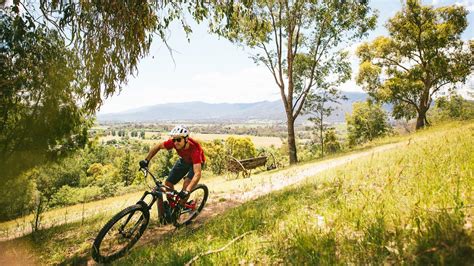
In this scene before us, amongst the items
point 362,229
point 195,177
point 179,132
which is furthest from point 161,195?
point 362,229

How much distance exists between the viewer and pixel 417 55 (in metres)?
28.9

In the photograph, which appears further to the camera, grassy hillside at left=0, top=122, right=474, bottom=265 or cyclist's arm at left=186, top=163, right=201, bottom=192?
cyclist's arm at left=186, top=163, right=201, bottom=192

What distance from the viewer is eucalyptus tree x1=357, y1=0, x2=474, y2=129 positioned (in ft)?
88.4

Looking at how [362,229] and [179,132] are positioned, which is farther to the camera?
[179,132]

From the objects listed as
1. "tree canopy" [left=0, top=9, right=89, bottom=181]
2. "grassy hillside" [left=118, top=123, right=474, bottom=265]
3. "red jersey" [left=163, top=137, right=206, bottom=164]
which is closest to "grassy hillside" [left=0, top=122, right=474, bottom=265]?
"grassy hillside" [left=118, top=123, right=474, bottom=265]

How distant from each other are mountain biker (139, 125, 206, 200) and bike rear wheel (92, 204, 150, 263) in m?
0.84

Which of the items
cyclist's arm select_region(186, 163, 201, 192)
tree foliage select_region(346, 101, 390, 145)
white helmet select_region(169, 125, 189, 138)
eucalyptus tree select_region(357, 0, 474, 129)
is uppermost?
eucalyptus tree select_region(357, 0, 474, 129)

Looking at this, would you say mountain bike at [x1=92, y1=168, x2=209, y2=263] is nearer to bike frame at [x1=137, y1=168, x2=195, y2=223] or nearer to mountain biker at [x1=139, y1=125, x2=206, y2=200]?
bike frame at [x1=137, y1=168, x2=195, y2=223]

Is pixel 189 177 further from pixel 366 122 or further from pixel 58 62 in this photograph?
pixel 366 122

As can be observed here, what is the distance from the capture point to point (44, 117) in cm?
1334

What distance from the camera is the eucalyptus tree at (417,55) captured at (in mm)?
26938

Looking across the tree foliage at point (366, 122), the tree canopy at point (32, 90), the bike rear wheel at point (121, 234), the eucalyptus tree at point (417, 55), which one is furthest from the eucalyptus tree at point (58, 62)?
the tree foliage at point (366, 122)

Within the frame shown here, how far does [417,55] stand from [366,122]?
103ft

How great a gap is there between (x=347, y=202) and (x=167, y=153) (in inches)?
3257
